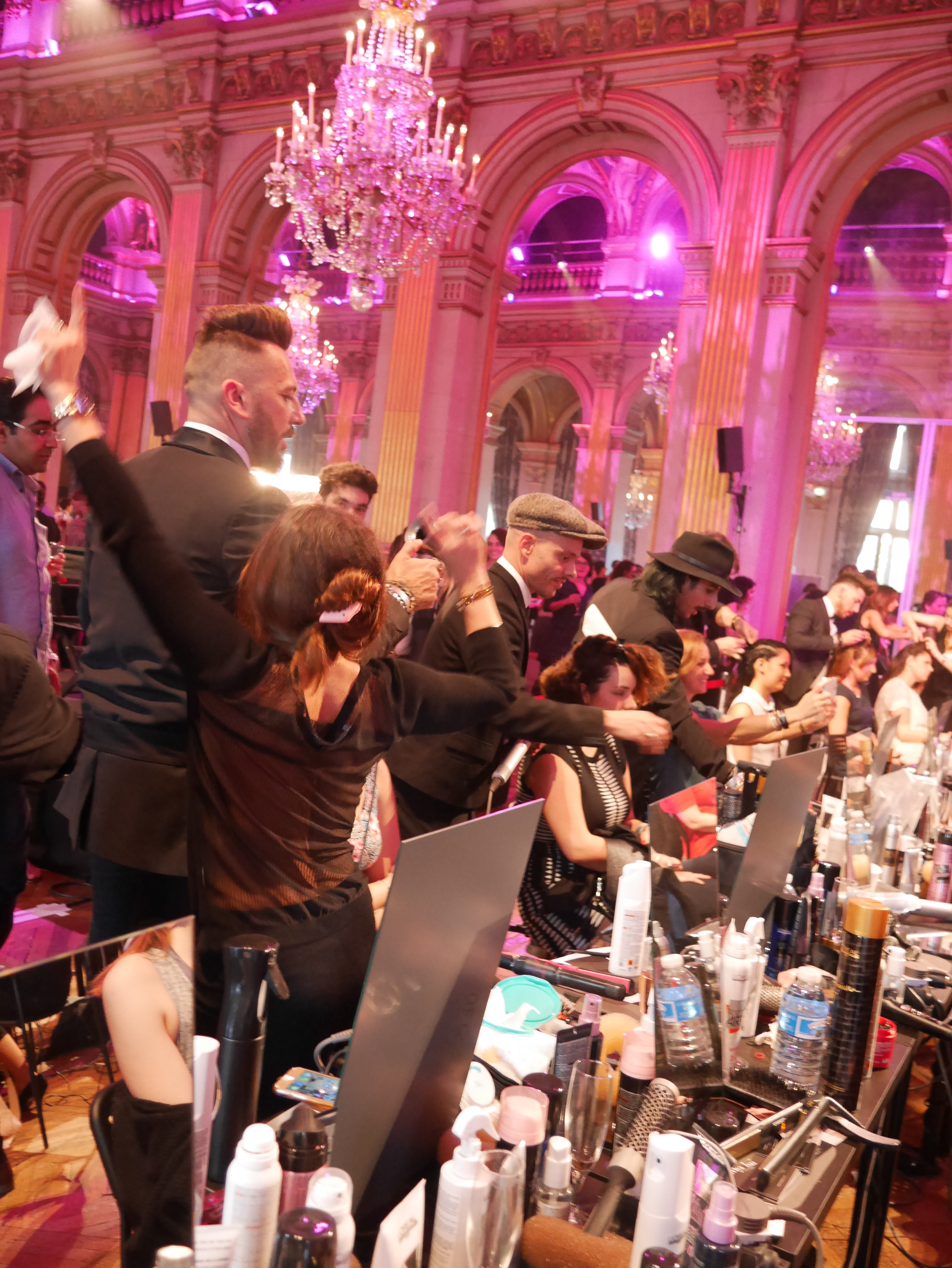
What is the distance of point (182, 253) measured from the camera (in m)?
11.0

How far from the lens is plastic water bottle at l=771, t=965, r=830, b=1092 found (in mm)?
1610

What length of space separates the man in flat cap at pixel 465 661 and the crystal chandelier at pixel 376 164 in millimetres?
4849

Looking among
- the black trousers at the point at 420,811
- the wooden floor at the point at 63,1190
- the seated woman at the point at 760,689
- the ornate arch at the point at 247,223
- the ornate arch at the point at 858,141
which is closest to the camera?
the wooden floor at the point at 63,1190

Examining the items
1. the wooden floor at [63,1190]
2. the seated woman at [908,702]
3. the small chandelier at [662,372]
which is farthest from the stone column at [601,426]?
the wooden floor at [63,1190]

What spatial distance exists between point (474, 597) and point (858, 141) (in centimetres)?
785

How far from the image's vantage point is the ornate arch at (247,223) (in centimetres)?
1065

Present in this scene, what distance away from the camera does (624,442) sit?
16047 mm

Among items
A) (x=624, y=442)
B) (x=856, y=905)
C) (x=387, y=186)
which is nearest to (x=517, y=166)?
(x=387, y=186)

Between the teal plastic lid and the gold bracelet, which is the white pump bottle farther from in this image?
the gold bracelet

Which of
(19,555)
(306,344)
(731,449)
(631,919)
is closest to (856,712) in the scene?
(731,449)

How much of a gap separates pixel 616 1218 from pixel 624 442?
15.6 m

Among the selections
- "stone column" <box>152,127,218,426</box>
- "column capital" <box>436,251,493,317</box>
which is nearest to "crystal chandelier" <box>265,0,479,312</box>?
"column capital" <box>436,251,493,317</box>

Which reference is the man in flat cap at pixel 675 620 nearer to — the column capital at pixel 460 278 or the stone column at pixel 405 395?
the stone column at pixel 405 395

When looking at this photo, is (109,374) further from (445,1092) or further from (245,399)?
(445,1092)
